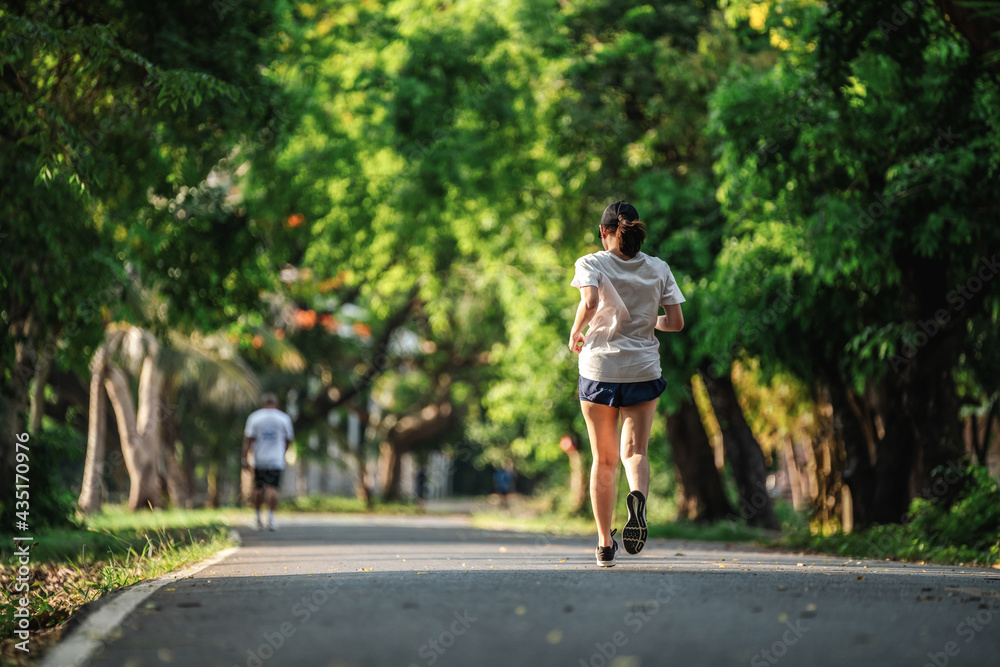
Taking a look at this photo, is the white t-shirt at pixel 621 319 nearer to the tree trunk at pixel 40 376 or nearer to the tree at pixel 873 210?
the tree at pixel 873 210

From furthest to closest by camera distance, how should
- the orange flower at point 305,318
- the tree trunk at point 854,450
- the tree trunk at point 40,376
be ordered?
the orange flower at point 305,318 < the tree trunk at point 40,376 < the tree trunk at point 854,450

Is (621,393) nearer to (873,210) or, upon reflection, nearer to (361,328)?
(873,210)

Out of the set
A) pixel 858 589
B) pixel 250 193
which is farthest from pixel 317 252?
pixel 858 589

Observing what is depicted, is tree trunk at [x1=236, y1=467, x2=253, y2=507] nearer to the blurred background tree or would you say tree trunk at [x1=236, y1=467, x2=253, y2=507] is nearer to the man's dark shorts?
the blurred background tree

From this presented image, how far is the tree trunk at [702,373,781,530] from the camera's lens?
18.7 meters

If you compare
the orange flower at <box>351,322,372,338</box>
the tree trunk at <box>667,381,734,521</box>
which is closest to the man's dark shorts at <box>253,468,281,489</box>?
the tree trunk at <box>667,381,734,521</box>

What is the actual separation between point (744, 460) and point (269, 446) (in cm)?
779

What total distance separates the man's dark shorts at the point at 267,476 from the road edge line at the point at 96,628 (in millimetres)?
9213

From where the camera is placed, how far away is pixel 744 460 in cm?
1898

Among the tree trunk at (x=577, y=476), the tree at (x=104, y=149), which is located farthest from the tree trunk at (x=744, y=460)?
the tree trunk at (x=577, y=476)

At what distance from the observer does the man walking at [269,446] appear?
1596 centimetres

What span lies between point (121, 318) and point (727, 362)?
25.9 feet

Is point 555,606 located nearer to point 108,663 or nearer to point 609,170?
point 108,663

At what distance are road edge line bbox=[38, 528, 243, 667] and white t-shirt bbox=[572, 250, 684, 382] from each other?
2834 millimetres
